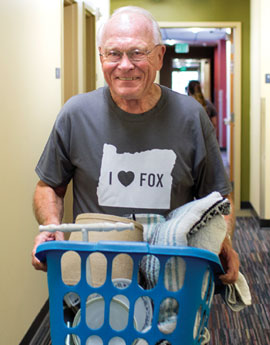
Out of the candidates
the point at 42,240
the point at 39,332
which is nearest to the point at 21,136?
the point at 39,332

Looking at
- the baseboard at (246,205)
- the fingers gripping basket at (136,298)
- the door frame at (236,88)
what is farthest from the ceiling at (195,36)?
the fingers gripping basket at (136,298)

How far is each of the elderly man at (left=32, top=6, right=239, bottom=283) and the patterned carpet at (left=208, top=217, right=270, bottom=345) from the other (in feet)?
5.92

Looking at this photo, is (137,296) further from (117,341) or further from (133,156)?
(133,156)

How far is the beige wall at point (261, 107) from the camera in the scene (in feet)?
18.0

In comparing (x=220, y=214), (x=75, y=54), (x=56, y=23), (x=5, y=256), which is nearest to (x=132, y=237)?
(x=220, y=214)

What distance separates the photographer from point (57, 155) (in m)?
1.48

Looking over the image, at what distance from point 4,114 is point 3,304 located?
845mm

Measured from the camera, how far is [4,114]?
2559mm

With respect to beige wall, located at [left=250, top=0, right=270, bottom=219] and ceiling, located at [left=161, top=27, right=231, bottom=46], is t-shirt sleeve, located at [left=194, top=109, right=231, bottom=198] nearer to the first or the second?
beige wall, located at [left=250, top=0, right=270, bottom=219]

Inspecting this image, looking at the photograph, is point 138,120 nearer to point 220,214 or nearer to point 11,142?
point 220,214

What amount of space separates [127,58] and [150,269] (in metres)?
0.52

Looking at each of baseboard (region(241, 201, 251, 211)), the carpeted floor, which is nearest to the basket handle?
the carpeted floor

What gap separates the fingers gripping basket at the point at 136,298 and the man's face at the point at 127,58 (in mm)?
470

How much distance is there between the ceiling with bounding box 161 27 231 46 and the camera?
12.0 metres
